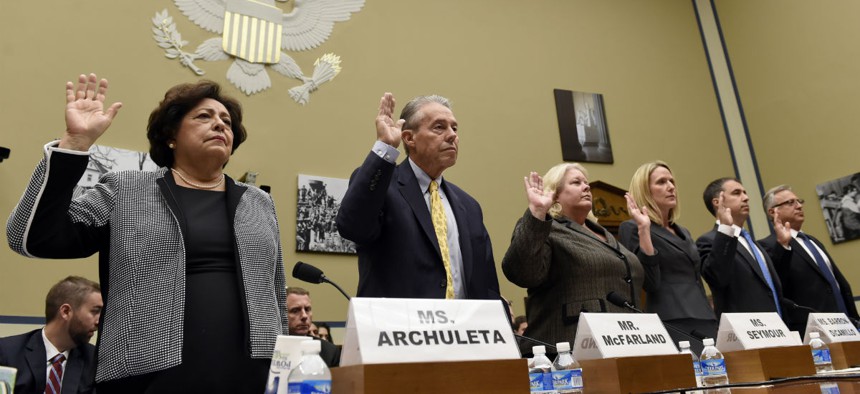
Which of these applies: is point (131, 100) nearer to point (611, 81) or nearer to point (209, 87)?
point (209, 87)

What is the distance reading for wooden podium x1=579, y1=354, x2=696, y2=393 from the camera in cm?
140

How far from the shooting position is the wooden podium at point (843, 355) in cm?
218

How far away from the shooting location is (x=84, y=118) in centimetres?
154

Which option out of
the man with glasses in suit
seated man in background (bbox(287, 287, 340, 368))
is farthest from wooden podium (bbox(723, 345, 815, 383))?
seated man in background (bbox(287, 287, 340, 368))

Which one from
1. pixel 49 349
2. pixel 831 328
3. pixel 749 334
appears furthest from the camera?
pixel 49 349

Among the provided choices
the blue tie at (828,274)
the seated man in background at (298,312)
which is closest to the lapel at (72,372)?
the seated man in background at (298,312)

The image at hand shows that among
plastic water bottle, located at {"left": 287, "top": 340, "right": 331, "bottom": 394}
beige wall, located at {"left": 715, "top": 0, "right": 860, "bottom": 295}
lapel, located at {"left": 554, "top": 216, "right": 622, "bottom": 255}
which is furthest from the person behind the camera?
beige wall, located at {"left": 715, "top": 0, "right": 860, "bottom": 295}

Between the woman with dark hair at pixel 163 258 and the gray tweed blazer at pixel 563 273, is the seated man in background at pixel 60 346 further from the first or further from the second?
the gray tweed blazer at pixel 563 273

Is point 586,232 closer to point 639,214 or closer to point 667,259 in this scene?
point 639,214

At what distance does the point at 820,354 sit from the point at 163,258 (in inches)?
78.2

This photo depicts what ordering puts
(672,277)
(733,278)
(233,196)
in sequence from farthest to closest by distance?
1. (733,278)
2. (672,277)
3. (233,196)

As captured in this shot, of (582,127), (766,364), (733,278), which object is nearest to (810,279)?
(733,278)

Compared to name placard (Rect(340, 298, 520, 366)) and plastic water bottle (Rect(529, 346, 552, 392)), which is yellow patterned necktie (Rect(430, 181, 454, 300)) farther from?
name placard (Rect(340, 298, 520, 366))

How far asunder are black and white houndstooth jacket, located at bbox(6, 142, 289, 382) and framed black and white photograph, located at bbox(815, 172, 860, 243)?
563cm
